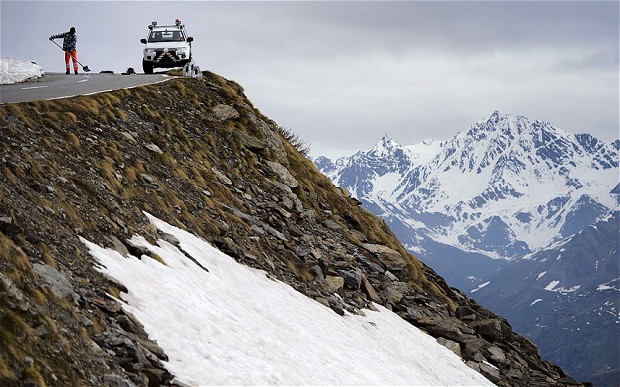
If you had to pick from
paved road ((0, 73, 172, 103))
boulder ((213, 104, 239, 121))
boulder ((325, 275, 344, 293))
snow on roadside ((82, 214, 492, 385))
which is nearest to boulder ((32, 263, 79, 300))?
snow on roadside ((82, 214, 492, 385))

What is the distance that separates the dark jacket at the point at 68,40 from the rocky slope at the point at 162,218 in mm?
10245

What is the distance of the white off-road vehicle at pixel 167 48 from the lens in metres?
43.5

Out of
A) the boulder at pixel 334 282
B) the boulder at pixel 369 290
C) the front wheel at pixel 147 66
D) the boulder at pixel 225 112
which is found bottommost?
the boulder at pixel 334 282

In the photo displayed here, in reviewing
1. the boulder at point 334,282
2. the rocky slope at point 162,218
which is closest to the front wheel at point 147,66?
the rocky slope at point 162,218

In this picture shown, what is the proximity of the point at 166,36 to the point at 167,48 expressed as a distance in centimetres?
143

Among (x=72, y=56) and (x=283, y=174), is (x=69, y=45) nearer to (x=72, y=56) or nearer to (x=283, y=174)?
(x=72, y=56)

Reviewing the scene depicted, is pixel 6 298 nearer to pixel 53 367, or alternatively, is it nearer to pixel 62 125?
pixel 53 367

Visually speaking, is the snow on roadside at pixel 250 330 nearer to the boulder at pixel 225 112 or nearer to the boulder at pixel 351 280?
the boulder at pixel 351 280

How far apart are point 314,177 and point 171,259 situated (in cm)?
1694

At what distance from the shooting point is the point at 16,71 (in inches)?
1522

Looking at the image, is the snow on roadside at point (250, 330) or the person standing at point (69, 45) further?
the person standing at point (69, 45)

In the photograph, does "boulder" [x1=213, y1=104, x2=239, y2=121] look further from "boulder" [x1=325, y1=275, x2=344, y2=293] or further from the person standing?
the person standing

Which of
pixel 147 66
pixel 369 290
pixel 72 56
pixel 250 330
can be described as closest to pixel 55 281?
pixel 250 330

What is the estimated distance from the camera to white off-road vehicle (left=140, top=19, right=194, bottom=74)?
43.5 metres
